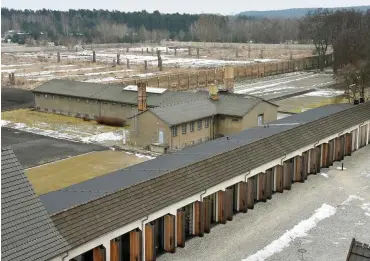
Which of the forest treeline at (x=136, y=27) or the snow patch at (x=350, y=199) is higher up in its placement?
the forest treeline at (x=136, y=27)

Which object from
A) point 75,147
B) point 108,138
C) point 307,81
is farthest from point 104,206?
point 307,81

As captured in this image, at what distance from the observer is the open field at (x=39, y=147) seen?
25027 mm

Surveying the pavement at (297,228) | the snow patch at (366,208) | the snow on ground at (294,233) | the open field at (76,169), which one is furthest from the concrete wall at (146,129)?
the snow patch at (366,208)

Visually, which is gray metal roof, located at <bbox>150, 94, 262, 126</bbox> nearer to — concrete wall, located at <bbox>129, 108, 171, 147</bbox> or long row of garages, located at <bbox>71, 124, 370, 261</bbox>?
concrete wall, located at <bbox>129, 108, 171, 147</bbox>

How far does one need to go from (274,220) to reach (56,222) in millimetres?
7812

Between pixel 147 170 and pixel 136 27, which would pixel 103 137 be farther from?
pixel 136 27

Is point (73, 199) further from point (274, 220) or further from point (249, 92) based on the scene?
point (249, 92)

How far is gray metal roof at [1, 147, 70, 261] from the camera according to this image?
10.7m

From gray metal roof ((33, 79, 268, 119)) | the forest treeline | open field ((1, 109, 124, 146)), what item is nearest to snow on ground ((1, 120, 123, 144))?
open field ((1, 109, 124, 146))

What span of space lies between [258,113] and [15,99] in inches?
880

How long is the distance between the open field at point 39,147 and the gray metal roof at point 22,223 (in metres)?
12.4

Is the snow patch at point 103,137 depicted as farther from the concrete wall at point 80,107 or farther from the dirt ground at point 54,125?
the concrete wall at point 80,107

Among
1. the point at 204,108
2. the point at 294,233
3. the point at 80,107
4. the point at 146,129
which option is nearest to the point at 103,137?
the point at 146,129

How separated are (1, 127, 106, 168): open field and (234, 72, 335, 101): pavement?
20.3 metres
